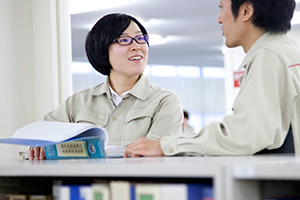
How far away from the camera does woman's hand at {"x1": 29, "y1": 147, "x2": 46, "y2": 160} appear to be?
196cm

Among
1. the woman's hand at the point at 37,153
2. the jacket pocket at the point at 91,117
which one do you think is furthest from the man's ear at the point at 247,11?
the woman's hand at the point at 37,153

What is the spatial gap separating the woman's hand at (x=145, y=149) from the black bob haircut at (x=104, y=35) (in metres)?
0.88

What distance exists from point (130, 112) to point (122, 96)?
0.16m

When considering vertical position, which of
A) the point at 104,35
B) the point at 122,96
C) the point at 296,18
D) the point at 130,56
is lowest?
the point at 122,96

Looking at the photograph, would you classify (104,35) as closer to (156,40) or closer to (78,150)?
(78,150)

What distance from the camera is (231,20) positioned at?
1805 mm

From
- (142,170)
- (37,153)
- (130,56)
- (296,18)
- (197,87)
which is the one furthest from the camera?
(197,87)

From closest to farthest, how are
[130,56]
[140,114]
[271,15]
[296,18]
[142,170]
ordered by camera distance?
[142,170] < [271,15] < [140,114] < [130,56] < [296,18]

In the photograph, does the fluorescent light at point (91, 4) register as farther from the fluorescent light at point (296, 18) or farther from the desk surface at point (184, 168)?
the desk surface at point (184, 168)

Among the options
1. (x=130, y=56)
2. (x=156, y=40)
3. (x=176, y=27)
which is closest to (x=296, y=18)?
(x=176, y=27)

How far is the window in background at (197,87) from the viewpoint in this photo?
11618 mm

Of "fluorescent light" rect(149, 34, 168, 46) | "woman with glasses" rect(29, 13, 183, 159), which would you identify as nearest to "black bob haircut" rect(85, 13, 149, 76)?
"woman with glasses" rect(29, 13, 183, 159)

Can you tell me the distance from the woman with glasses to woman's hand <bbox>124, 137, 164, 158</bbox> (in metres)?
0.51

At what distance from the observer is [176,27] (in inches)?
299
